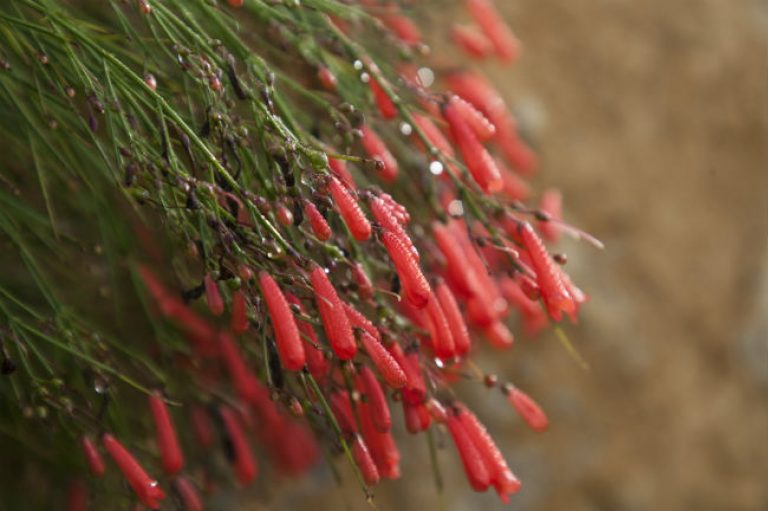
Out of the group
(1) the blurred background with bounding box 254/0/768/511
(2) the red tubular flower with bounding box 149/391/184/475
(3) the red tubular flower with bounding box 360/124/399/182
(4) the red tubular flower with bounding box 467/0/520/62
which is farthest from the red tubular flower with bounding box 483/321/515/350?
(1) the blurred background with bounding box 254/0/768/511

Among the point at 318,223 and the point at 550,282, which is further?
the point at 550,282

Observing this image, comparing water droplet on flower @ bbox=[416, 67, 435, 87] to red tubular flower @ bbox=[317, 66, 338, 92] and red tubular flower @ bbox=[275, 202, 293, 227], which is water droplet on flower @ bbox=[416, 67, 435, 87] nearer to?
red tubular flower @ bbox=[317, 66, 338, 92]

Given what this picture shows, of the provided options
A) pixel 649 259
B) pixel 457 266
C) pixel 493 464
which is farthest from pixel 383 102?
pixel 649 259

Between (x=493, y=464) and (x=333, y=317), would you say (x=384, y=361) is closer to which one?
(x=333, y=317)

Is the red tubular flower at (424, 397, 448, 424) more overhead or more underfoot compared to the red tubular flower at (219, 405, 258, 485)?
more overhead

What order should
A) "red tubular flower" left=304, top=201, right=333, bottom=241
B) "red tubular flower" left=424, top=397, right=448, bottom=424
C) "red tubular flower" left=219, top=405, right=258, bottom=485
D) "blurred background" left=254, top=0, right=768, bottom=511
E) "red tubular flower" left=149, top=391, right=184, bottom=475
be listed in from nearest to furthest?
"red tubular flower" left=304, top=201, right=333, bottom=241, "red tubular flower" left=424, top=397, right=448, bottom=424, "red tubular flower" left=149, top=391, right=184, bottom=475, "red tubular flower" left=219, top=405, right=258, bottom=485, "blurred background" left=254, top=0, right=768, bottom=511

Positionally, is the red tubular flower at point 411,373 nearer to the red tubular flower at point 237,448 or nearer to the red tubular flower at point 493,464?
the red tubular flower at point 493,464

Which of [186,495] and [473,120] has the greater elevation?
[473,120]
